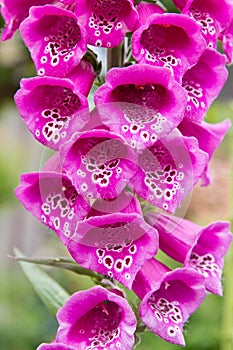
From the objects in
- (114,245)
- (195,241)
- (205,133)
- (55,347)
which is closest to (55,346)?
(55,347)

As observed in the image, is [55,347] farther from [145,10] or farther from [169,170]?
[145,10]

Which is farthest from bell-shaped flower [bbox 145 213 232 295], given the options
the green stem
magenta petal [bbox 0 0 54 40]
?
magenta petal [bbox 0 0 54 40]

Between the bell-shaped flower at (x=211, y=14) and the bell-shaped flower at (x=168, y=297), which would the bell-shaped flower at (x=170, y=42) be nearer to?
the bell-shaped flower at (x=211, y=14)

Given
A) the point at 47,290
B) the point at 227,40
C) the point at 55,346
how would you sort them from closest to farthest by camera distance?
the point at 55,346
the point at 227,40
the point at 47,290

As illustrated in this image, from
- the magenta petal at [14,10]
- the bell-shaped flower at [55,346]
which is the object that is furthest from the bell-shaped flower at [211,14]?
the bell-shaped flower at [55,346]

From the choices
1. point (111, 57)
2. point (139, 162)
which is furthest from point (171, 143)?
point (111, 57)
